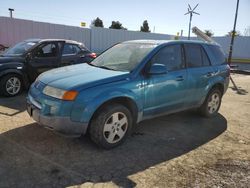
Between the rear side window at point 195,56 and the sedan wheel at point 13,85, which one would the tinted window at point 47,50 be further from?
the rear side window at point 195,56

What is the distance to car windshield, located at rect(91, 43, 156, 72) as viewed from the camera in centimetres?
456

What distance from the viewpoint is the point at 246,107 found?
7.52 metres

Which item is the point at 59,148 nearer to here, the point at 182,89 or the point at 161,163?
the point at 161,163

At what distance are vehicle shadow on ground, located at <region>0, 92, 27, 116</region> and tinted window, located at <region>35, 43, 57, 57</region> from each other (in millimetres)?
1225

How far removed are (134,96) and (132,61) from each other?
697 millimetres

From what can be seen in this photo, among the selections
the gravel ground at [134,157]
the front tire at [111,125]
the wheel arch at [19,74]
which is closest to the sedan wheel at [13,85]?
the wheel arch at [19,74]

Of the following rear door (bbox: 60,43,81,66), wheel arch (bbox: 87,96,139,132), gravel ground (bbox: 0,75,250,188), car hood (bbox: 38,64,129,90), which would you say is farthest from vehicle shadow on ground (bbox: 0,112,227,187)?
rear door (bbox: 60,43,81,66)

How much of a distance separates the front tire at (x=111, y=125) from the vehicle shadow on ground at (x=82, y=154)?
0.50ft

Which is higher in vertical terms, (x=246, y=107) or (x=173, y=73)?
(x=173, y=73)

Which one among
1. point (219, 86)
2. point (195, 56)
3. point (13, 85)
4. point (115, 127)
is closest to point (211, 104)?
point (219, 86)

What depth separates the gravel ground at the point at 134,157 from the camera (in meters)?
3.34

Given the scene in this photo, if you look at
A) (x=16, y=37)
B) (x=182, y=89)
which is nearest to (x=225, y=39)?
(x=16, y=37)

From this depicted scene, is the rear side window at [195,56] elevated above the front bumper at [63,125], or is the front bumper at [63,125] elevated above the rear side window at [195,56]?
the rear side window at [195,56]

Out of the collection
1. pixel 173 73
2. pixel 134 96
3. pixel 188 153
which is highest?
pixel 173 73
